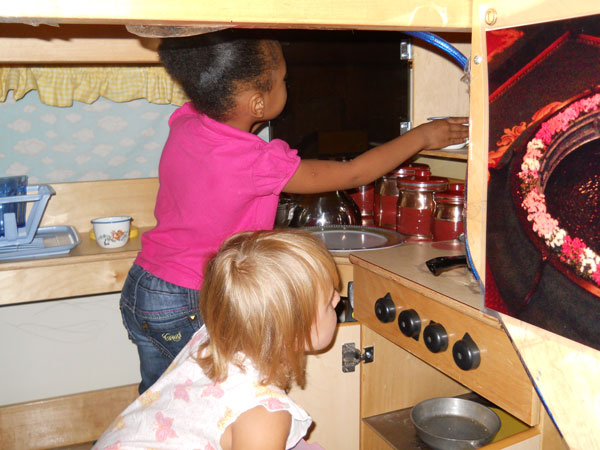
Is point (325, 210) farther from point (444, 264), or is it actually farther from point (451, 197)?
point (444, 264)

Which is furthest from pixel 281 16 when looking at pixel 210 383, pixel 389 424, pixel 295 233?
pixel 389 424

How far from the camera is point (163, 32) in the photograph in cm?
63

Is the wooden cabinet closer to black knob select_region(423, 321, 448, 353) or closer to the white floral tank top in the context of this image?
black knob select_region(423, 321, 448, 353)

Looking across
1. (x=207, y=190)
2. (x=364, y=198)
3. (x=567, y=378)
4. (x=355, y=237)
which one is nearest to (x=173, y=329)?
(x=207, y=190)

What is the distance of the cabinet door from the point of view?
1.27 meters

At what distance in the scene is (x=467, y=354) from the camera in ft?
3.22

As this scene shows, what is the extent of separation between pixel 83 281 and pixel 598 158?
142 cm

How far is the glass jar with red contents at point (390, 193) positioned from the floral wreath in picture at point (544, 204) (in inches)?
34.8

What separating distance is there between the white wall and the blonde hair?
125 cm

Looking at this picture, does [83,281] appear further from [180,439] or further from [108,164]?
[180,439]

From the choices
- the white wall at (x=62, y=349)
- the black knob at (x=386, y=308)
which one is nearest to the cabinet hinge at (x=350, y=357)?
the black knob at (x=386, y=308)

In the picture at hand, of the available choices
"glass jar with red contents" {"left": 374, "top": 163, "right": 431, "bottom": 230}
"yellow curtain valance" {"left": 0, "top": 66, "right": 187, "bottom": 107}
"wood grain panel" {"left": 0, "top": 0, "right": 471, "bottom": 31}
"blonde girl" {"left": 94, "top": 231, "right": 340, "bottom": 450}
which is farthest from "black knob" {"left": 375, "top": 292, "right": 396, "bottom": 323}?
"yellow curtain valance" {"left": 0, "top": 66, "right": 187, "bottom": 107}

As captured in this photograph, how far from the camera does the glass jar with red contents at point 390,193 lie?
1627mm

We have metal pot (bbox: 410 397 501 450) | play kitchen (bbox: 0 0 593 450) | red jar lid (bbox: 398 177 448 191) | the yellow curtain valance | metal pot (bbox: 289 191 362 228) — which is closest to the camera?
play kitchen (bbox: 0 0 593 450)
